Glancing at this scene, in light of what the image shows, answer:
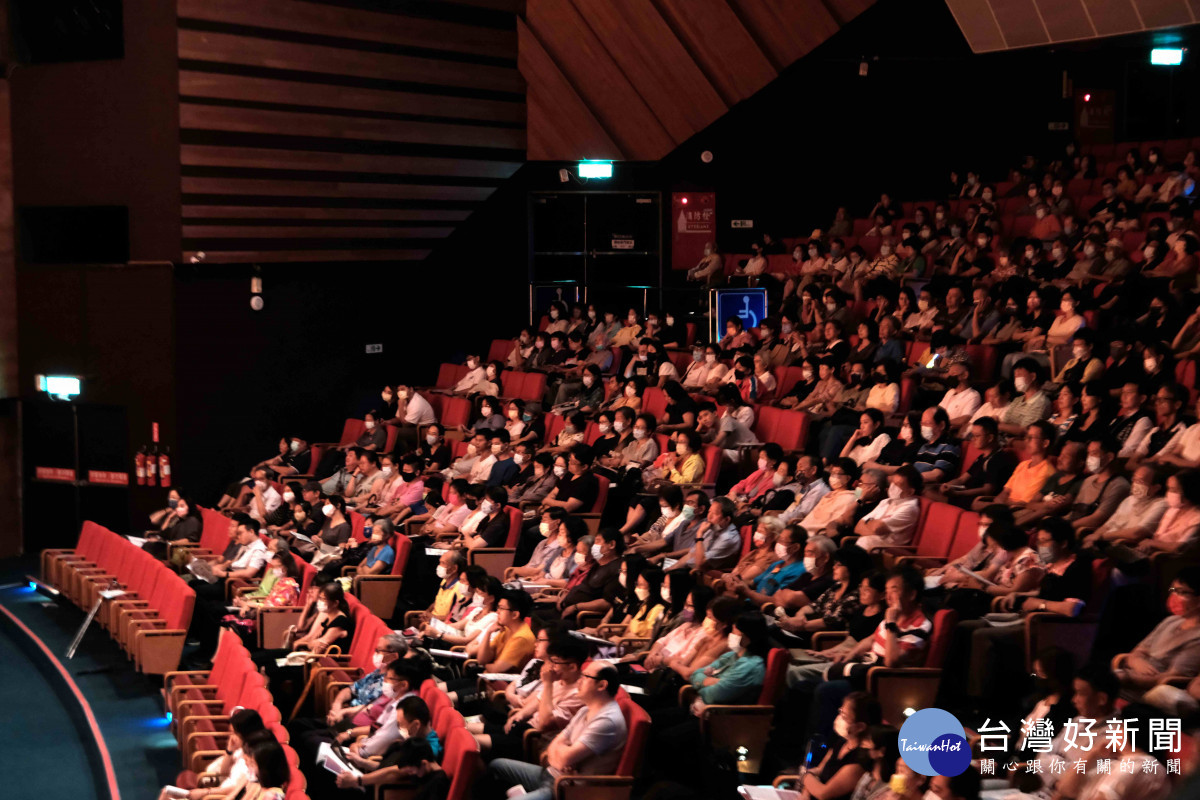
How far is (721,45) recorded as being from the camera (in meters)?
12.5

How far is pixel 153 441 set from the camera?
39.5 feet

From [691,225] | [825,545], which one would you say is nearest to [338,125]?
[691,225]

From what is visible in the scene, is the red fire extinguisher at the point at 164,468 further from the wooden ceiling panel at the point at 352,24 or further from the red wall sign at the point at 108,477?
the wooden ceiling panel at the point at 352,24

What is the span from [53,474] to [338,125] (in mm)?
4636

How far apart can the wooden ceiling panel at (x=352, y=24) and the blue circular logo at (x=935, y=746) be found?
8.65 metres

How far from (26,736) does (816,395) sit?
5.95 meters

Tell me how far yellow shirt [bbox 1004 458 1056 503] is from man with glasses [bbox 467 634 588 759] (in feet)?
9.10

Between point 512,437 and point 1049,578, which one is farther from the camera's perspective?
point 512,437

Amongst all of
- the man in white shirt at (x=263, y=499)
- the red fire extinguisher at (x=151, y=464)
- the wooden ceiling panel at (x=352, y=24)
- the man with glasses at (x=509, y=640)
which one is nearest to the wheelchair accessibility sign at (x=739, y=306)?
the wooden ceiling panel at (x=352, y=24)

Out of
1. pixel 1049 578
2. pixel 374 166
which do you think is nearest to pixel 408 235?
pixel 374 166

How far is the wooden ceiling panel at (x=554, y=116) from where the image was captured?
12992 millimetres

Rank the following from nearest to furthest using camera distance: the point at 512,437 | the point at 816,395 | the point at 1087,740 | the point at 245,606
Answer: the point at 1087,740 → the point at 245,606 → the point at 816,395 → the point at 512,437

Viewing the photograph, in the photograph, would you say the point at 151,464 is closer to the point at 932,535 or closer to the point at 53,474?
the point at 53,474

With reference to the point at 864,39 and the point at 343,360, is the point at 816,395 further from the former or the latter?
the point at 864,39
